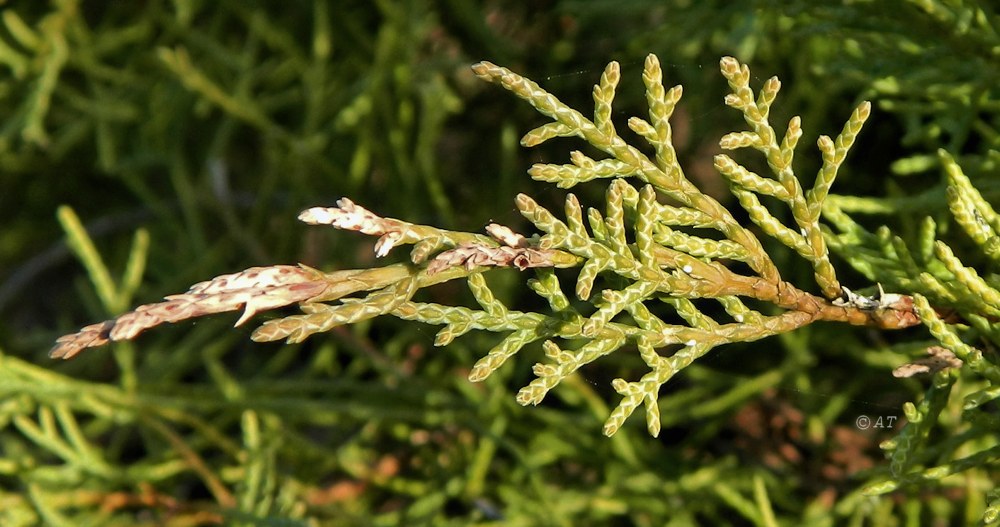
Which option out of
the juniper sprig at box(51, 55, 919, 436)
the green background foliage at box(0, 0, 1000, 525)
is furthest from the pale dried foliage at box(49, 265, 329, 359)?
the green background foliage at box(0, 0, 1000, 525)

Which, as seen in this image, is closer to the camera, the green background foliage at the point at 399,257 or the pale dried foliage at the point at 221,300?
the pale dried foliage at the point at 221,300

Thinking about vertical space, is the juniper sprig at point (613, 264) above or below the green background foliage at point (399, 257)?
above

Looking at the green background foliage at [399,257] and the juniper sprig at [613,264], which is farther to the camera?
the green background foliage at [399,257]

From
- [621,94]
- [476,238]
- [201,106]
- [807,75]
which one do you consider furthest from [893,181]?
[201,106]

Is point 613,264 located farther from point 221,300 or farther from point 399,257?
point 399,257

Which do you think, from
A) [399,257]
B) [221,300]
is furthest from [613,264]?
[399,257]

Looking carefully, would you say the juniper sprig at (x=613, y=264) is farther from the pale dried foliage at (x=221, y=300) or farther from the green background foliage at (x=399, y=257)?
the green background foliage at (x=399, y=257)

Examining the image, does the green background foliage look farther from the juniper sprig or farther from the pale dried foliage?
the pale dried foliage

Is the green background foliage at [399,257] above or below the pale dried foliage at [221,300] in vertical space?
below

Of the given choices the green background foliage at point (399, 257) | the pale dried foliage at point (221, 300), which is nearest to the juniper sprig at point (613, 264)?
the pale dried foliage at point (221, 300)
